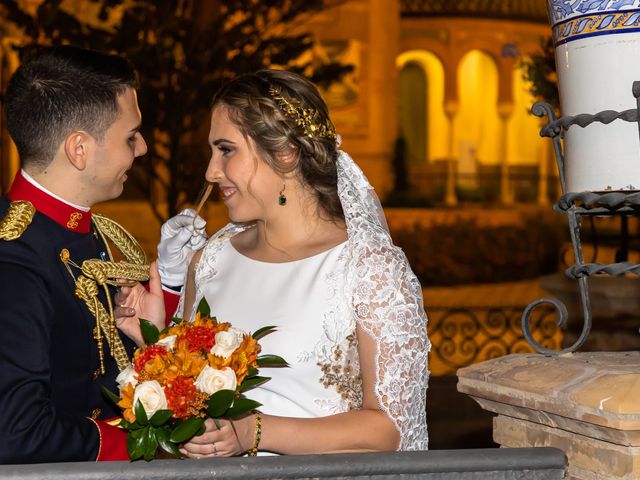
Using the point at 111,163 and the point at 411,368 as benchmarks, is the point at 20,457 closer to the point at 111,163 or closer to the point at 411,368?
the point at 111,163

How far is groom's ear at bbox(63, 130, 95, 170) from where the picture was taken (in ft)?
8.06

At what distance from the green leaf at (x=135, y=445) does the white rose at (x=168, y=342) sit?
9.8 inches

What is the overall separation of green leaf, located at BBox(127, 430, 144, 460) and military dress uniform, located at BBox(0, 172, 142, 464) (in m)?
0.30

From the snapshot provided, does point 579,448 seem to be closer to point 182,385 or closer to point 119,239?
point 182,385

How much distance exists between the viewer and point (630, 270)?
1.90 meters

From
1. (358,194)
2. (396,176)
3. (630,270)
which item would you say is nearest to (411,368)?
(358,194)

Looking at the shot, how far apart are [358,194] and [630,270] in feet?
3.60

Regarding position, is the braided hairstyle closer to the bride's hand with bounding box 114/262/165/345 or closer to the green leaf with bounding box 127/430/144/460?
the bride's hand with bounding box 114/262/165/345

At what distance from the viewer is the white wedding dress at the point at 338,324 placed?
253 cm

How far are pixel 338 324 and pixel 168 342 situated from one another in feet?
2.19

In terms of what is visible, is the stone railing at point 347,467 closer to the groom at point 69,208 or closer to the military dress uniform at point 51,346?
the military dress uniform at point 51,346

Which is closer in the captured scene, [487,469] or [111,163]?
[487,469]

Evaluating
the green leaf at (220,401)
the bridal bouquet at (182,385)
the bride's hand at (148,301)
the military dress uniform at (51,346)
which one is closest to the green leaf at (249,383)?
the bridal bouquet at (182,385)

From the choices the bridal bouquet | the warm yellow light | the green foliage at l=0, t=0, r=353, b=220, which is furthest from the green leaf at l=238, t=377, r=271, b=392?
the warm yellow light
